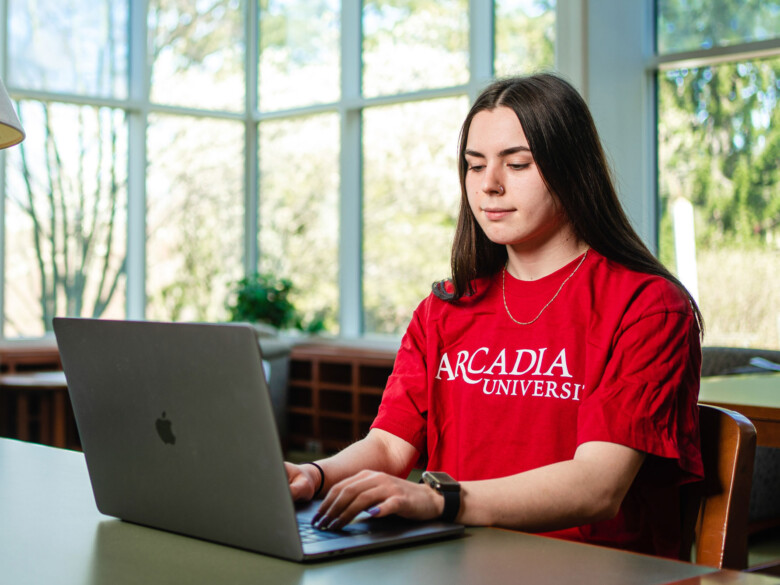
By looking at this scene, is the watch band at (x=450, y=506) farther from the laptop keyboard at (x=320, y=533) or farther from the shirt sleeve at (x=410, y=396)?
the shirt sleeve at (x=410, y=396)

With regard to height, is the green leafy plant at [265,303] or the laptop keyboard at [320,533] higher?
the green leafy plant at [265,303]

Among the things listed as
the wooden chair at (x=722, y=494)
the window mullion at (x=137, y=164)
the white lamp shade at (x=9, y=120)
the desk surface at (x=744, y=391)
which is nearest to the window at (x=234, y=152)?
the window mullion at (x=137, y=164)

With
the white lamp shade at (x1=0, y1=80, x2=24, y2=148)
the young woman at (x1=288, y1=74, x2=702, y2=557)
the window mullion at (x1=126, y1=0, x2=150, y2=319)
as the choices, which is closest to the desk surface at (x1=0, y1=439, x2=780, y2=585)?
the young woman at (x1=288, y1=74, x2=702, y2=557)

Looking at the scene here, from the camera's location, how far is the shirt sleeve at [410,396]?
158 cm

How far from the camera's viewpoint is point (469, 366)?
5.06 feet

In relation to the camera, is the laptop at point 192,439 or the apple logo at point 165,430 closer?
the laptop at point 192,439

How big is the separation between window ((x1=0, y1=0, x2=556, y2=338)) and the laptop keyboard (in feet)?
15.2

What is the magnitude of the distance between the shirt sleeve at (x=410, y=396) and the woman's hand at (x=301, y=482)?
0.29m

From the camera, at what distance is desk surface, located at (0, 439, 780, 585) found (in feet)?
3.02

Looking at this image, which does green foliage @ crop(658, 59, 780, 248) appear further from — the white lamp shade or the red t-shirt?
the white lamp shade

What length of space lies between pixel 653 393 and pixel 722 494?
0.16m

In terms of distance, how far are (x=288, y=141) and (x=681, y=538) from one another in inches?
223

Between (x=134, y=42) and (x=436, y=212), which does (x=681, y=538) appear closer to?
(x=436, y=212)

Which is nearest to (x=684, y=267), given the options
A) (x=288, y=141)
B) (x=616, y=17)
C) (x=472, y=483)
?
(x=616, y=17)
